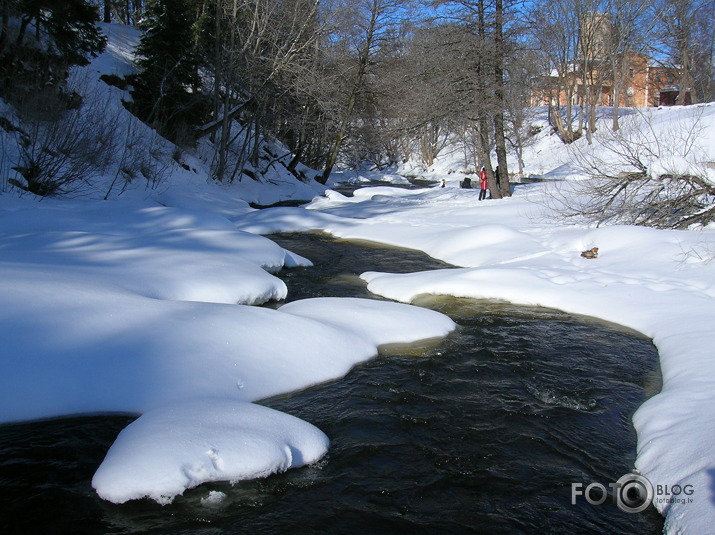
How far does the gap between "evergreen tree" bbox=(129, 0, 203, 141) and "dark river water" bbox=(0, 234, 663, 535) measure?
20.9 metres

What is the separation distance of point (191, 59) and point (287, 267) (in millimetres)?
17141

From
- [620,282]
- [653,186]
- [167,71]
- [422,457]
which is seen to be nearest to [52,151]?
[167,71]

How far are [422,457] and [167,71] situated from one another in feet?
77.0

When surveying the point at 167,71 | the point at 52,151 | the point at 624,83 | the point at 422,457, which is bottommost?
the point at 422,457

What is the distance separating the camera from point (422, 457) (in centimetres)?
403

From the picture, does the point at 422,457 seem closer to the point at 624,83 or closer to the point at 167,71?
the point at 167,71

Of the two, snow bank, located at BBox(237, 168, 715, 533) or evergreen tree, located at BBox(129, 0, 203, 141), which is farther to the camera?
evergreen tree, located at BBox(129, 0, 203, 141)

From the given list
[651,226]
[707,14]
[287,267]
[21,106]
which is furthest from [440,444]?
[707,14]

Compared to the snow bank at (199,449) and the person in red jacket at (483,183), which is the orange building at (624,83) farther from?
the snow bank at (199,449)

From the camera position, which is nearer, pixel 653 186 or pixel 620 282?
pixel 620 282

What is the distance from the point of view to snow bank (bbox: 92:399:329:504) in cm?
335

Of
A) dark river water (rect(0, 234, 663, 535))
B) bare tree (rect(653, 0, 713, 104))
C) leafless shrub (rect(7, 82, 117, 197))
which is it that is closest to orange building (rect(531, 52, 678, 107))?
bare tree (rect(653, 0, 713, 104))

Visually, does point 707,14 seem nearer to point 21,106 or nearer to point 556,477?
point 21,106

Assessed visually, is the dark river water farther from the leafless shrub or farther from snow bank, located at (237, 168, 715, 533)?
the leafless shrub
